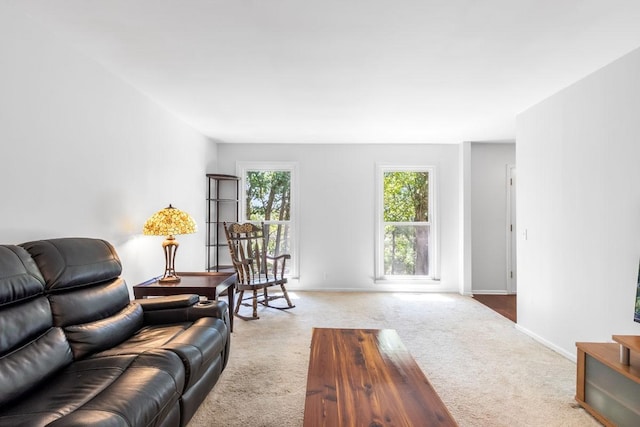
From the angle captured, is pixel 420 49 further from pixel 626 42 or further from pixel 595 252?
pixel 595 252

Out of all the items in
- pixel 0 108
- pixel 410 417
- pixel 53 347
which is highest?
pixel 0 108

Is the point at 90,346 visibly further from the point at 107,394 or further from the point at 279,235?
the point at 279,235

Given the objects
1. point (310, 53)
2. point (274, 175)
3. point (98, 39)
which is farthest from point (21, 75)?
point (274, 175)

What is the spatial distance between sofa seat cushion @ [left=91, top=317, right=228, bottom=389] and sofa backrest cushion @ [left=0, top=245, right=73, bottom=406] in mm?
243

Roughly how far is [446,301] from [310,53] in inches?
155

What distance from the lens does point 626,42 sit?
2242mm

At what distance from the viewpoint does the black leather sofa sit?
1.35m

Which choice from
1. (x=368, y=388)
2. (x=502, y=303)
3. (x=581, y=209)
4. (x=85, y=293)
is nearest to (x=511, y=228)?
(x=502, y=303)

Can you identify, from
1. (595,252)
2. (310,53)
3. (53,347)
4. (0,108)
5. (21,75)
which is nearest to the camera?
(53,347)

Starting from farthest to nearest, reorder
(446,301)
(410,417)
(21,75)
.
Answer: (446,301) → (21,75) → (410,417)

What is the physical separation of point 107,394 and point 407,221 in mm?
4811

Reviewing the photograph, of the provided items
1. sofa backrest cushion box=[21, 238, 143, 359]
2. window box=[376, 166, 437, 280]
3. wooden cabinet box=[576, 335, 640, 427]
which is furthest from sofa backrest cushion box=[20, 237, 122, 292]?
window box=[376, 166, 437, 280]

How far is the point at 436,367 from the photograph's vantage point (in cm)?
275

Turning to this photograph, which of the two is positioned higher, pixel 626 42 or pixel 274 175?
pixel 626 42
